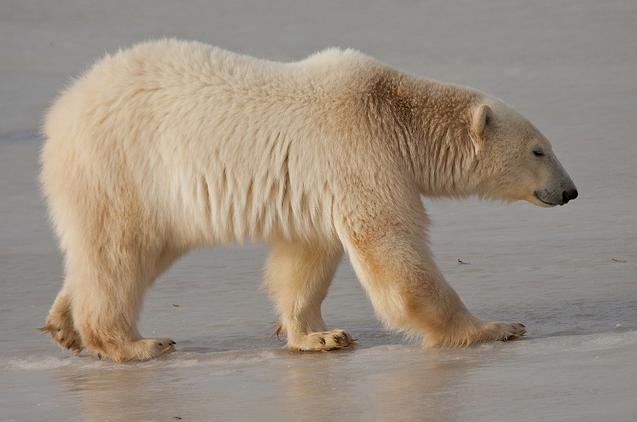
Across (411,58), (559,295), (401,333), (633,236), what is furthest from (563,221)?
(411,58)

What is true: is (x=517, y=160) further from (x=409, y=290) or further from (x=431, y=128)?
(x=409, y=290)

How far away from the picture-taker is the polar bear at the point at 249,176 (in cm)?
580

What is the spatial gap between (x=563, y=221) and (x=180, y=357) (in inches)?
124

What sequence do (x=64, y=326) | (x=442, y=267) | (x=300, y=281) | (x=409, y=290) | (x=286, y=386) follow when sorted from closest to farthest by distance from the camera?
(x=286, y=386), (x=409, y=290), (x=64, y=326), (x=300, y=281), (x=442, y=267)

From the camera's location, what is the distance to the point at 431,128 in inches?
242

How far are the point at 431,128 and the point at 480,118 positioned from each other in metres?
0.21

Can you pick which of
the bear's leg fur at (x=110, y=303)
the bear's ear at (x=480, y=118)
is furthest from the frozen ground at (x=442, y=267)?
the bear's ear at (x=480, y=118)

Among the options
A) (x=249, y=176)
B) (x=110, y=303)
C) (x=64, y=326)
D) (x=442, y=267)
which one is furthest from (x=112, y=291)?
(x=442, y=267)

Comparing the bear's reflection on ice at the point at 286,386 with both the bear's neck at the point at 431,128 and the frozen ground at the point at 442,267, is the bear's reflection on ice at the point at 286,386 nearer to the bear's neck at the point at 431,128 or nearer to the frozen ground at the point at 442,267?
the frozen ground at the point at 442,267

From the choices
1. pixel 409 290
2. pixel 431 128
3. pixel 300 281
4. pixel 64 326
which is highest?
pixel 431 128

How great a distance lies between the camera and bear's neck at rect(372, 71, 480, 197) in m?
6.06

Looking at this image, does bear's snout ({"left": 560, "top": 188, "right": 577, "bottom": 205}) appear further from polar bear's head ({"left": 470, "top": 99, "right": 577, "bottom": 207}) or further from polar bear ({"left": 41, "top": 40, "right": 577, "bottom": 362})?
polar bear ({"left": 41, "top": 40, "right": 577, "bottom": 362})

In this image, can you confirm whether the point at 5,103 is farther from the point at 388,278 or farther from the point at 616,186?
the point at 388,278

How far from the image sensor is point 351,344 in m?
5.95
